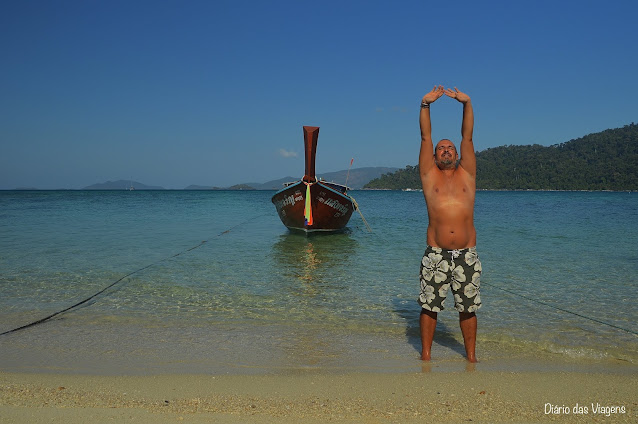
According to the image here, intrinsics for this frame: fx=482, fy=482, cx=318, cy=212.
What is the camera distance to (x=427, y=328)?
414 centimetres

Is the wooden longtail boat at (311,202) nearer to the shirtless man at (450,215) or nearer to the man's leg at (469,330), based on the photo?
the shirtless man at (450,215)

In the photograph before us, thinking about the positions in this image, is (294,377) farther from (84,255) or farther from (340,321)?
(84,255)

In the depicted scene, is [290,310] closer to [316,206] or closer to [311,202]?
[311,202]

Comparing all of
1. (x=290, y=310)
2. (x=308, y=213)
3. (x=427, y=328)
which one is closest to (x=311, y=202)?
(x=308, y=213)

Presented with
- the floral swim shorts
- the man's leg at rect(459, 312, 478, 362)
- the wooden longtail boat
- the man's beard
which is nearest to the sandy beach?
the man's leg at rect(459, 312, 478, 362)

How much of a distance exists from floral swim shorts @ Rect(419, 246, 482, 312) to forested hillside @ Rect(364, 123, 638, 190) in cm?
12372

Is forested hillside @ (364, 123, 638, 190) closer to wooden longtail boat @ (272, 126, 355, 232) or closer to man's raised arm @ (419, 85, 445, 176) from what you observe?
wooden longtail boat @ (272, 126, 355, 232)

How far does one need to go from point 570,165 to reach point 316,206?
12537cm

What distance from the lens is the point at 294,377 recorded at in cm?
380

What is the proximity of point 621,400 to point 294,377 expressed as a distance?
2.31m

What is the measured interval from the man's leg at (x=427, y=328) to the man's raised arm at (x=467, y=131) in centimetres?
124

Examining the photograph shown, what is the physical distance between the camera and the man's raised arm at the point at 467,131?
12.7 ft

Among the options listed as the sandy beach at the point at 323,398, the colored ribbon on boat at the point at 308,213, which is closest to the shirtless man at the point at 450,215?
the sandy beach at the point at 323,398

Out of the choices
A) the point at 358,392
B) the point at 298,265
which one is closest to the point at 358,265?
the point at 298,265
